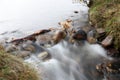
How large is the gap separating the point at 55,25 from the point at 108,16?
9.48 ft

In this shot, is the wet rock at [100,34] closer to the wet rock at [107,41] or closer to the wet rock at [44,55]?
the wet rock at [107,41]

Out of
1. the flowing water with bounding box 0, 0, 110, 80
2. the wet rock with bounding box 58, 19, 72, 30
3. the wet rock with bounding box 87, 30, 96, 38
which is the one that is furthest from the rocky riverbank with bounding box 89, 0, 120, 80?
the wet rock with bounding box 58, 19, 72, 30

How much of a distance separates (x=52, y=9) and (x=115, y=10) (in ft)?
17.3

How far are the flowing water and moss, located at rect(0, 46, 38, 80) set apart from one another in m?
1.35

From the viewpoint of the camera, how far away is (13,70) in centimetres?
440

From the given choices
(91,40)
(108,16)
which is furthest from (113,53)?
(108,16)

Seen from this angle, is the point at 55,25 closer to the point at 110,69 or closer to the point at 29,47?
the point at 29,47

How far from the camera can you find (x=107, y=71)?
275 inches

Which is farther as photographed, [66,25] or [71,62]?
[66,25]

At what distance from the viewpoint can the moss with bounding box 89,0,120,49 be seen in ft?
25.2

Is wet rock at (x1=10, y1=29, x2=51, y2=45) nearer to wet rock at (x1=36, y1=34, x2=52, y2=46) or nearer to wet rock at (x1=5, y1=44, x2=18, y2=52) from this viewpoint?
wet rock at (x1=36, y1=34, x2=52, y2=46)

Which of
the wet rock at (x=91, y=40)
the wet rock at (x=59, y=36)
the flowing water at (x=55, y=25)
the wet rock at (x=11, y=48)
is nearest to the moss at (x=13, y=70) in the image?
the flowing water at (x=55, y=25)

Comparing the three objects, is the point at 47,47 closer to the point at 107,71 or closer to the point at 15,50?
the point at 15,50

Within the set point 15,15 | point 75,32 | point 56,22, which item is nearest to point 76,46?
point 75,32
